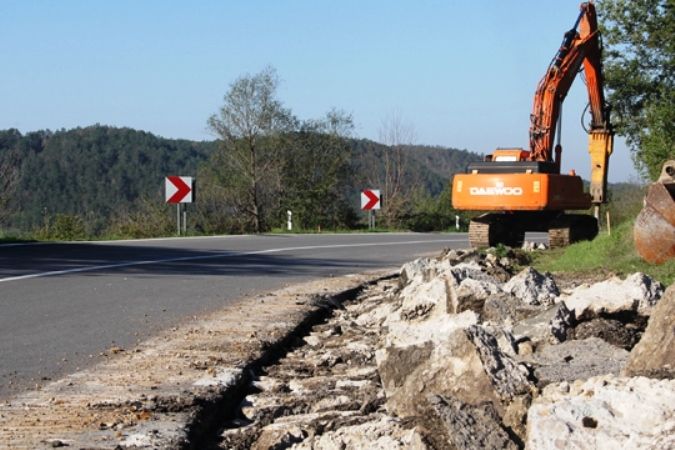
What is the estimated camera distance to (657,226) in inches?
512

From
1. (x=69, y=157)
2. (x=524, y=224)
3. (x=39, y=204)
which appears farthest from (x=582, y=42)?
(x=69, y=157)

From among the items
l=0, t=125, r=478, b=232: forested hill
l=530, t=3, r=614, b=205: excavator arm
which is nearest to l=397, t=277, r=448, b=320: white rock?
l=530, t=3, r=614, b=205: excavator arm

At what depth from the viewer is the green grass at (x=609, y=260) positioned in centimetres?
1216

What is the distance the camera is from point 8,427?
545cm

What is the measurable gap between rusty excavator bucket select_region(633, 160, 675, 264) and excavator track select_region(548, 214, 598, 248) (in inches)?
328

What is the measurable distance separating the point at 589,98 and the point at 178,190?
44.9 ft

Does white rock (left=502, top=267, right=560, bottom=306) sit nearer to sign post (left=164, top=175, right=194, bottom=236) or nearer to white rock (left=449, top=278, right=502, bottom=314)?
white rock (left=449, top=278, right=502, bottom=314)

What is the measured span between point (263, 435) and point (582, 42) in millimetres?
18992

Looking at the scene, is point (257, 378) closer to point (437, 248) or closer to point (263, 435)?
point (263, 435)

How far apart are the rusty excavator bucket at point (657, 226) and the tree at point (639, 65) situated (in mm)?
14490

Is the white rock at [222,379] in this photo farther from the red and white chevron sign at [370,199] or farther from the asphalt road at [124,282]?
the red and white chevron sign at [370,199]

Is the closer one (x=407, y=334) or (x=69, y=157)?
(x=407, y=334)

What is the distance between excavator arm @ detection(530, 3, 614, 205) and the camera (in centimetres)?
2256

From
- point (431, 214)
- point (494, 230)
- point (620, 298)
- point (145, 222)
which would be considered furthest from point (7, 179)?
point (620, 298)
